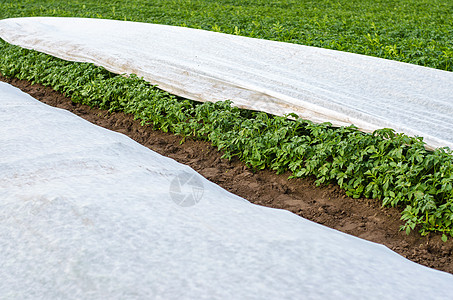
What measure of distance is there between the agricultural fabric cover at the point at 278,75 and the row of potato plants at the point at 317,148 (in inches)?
5.2

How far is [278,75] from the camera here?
419cm

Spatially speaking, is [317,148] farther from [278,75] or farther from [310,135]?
[278,75]

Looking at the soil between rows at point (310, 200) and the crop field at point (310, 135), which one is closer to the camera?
the soil between rows at point (310, 200)

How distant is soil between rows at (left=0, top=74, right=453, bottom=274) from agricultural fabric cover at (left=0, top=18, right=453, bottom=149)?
54 cm

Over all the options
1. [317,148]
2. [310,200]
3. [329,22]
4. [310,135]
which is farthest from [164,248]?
[329,22]

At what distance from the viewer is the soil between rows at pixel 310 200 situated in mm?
2586

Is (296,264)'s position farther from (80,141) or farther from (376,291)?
(80,141)

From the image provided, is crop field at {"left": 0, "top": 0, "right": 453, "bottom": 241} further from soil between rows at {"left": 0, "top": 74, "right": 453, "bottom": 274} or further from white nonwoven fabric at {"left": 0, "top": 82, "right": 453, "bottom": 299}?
white nonwoven fabric at {"left": 0, "top": 82, "right": 453, "bottom": 299}

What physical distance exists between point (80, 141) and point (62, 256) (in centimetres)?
118

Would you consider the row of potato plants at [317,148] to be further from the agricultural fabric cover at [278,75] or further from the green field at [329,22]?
the green field at [329,22]

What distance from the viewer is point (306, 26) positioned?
8.15 metres

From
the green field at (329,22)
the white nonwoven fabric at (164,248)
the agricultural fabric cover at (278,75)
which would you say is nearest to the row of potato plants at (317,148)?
the agricultural fabric cover at (278,75)

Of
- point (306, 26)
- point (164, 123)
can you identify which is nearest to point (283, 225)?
point (164, 123)

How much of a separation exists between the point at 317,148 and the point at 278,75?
3.99 ft
